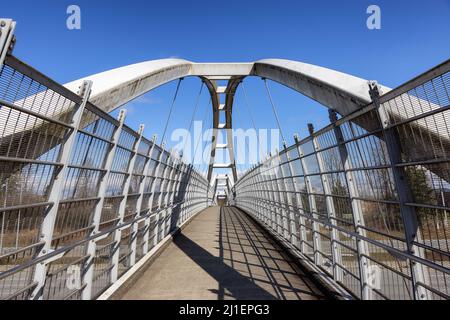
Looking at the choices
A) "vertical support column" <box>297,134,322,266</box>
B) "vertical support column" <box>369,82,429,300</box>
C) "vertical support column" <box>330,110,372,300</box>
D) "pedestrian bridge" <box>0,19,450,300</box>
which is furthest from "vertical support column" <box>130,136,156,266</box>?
"vertical support column" <box>369,82,429,300</box>

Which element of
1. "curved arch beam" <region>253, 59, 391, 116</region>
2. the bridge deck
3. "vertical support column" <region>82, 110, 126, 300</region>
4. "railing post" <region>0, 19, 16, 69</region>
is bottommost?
the bridge deck

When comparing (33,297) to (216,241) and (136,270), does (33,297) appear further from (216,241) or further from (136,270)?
(216,241)

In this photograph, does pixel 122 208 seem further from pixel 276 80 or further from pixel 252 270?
pixel 276 80

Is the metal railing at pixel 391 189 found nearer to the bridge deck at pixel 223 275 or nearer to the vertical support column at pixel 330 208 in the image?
the vertical support column at pixel 330 208

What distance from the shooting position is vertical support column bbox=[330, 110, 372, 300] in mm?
4180

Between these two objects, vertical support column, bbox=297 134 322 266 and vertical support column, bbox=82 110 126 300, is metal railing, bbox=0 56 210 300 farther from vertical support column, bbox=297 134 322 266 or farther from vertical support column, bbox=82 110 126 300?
vertical support column, bbox=297 134 322 266

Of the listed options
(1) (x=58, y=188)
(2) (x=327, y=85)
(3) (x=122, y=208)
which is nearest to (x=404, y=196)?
(1) (x=58, y=188)

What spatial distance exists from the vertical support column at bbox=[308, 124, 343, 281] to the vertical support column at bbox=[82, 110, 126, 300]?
3532 millimetres

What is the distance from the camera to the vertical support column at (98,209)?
4.17 m

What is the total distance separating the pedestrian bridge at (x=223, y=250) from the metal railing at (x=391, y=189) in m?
0.02

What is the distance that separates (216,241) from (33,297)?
24.7ft

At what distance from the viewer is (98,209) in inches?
181

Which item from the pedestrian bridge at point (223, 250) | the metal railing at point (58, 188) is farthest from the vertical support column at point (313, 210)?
the metal railing at point (58, 188)
